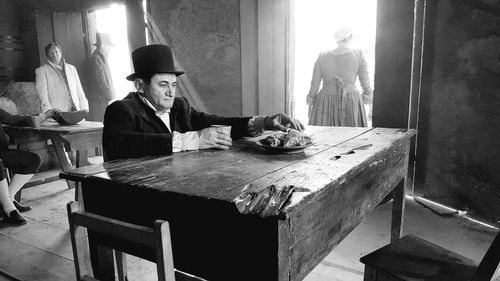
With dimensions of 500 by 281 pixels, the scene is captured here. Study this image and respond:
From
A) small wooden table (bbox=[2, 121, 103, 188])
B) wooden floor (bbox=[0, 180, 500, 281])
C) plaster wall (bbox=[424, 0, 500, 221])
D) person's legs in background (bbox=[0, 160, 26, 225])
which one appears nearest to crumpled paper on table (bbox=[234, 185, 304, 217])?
wooden floor (bbox=[0, 180, 500, 281])

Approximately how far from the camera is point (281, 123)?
7.72 ft

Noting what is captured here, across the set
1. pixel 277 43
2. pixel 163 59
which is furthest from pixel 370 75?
pixel 163 59

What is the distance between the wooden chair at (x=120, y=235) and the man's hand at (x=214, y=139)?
0.79 m

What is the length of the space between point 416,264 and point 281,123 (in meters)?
1.18

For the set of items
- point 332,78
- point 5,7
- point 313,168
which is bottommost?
point 313,168

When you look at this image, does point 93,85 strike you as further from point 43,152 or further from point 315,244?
point 315,244

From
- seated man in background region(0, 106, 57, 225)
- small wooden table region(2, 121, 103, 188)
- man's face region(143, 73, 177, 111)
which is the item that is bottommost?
seated man in background region(0, 106, 57, 225)

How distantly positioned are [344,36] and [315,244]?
3.65 meters

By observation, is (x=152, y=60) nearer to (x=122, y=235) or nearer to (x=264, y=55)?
(x=122, y=235)

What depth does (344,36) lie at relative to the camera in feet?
14.2

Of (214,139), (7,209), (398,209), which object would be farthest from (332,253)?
(7,209)

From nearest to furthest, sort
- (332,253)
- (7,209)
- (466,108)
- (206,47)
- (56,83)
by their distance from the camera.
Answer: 1. (332,253)
2. (466,108)
3. (7,209)
4. (206,47)
5. (56,83)

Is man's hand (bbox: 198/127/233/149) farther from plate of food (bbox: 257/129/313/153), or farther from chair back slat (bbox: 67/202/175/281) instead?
chair back slat (bbox: 67/202/175/281)

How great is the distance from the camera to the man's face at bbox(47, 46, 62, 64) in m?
5.48
